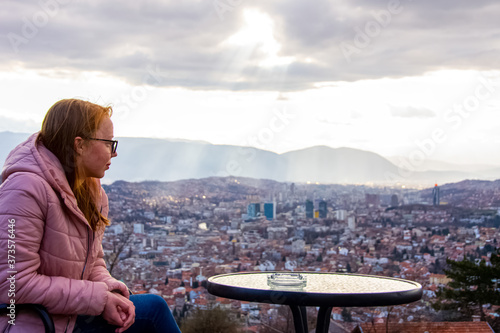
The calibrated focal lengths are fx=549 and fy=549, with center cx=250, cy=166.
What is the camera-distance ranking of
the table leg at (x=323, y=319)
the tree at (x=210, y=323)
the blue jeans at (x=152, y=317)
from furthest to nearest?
the tree at (x=210, y=323) → the table leg at (x=323, y=319) → the blue jeans at (x=152, y=317)

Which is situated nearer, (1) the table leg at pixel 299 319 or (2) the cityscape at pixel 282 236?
(1) the table leg at pixel 299 319

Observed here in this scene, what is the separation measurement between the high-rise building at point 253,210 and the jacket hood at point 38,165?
11.8m

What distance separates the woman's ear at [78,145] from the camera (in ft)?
5.31

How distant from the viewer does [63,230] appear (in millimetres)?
1528

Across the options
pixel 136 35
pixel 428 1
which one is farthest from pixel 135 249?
pixel 428 1

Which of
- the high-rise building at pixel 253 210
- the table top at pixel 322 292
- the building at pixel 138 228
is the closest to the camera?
the table top at pixel 322 292

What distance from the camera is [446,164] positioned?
16.9 metres

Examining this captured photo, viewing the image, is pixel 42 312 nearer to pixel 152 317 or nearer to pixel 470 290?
pixel 152 317

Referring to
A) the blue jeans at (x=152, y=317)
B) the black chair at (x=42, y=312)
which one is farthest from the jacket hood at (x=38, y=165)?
the blue jeans at (x=152, y=317)

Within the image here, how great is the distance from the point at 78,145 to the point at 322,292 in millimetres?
1033

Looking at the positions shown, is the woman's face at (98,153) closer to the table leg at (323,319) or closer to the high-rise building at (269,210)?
the table leg at (323,319)

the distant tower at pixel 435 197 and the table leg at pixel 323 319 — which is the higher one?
the distant tower at pixel 435 197

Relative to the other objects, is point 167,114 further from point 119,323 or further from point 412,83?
point 119,323

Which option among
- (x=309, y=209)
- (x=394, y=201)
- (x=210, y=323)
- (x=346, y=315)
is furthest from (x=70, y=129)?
(x=394, y=201)
